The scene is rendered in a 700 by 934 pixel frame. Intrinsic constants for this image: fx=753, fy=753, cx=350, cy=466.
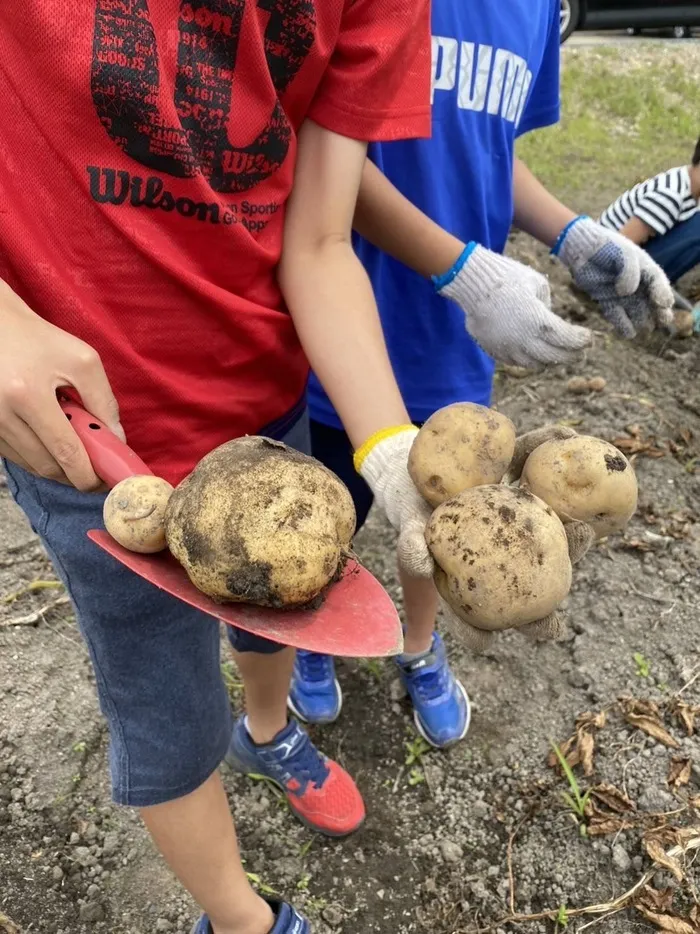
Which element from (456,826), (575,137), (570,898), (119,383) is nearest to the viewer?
(119,383)

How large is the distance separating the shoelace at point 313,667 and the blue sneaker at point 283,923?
67 centimetres

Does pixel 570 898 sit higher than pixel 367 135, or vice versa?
pixel 367 135

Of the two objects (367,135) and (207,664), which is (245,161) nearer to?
(367,135)

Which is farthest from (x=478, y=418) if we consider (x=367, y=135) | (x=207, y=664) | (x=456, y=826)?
(x=456, y=826)

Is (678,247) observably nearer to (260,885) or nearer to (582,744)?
(582,744)

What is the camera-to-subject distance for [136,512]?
1044 mm

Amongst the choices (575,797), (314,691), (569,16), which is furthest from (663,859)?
(569,16)

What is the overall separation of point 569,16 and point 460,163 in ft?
23.6

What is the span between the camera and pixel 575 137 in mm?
6238

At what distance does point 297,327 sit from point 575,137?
18.9ft

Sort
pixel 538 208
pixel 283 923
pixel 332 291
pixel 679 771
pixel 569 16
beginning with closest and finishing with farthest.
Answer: pixel 332 291, pixel 283 923, pixel 679 771, pixel 538 208, pixel 569 16

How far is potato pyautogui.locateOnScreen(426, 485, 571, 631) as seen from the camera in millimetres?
1137

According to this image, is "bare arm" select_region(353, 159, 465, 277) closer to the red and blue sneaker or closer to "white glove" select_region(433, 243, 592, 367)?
"white glove" select_region(433, 243, 592, 367)

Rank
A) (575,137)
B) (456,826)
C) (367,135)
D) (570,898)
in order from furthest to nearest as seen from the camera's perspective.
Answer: (575,137), (456,826), (570,898), (367,135)
